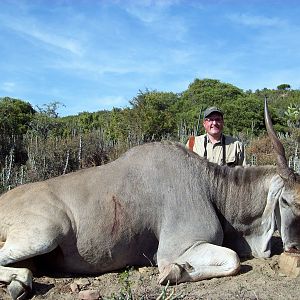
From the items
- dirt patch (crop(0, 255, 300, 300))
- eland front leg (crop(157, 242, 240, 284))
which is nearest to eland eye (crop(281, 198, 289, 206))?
dirt patch (crop(0, 255, 300, 300))

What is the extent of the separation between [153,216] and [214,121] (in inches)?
83.8

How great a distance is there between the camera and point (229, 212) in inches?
201

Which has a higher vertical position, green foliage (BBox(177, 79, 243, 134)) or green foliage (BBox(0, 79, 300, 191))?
green foliage (BBox(177, 79, 243, 134))

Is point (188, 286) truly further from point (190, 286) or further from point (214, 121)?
point (214, 121)

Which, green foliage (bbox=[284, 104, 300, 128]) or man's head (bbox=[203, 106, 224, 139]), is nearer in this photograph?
man's head (bbox=[203, 106, 224, 139])

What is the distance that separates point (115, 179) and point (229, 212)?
127 centimetres

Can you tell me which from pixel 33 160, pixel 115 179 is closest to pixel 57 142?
pixel 33 160

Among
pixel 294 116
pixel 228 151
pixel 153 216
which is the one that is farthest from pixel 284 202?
pixel 294 116

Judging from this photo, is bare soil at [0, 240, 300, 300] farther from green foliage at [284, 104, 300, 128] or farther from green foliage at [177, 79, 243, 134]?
green foliage at [177, 79, 243, 134]

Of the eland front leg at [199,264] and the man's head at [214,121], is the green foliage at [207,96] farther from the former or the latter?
the eland front leg at [199,264]

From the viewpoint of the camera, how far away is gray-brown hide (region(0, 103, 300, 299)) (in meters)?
4.45

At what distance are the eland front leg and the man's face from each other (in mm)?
2192

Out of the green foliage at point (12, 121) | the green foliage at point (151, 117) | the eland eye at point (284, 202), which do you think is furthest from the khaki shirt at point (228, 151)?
the green foliage at point (12, 121)

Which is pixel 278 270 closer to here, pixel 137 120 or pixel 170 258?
pixel 170 258
